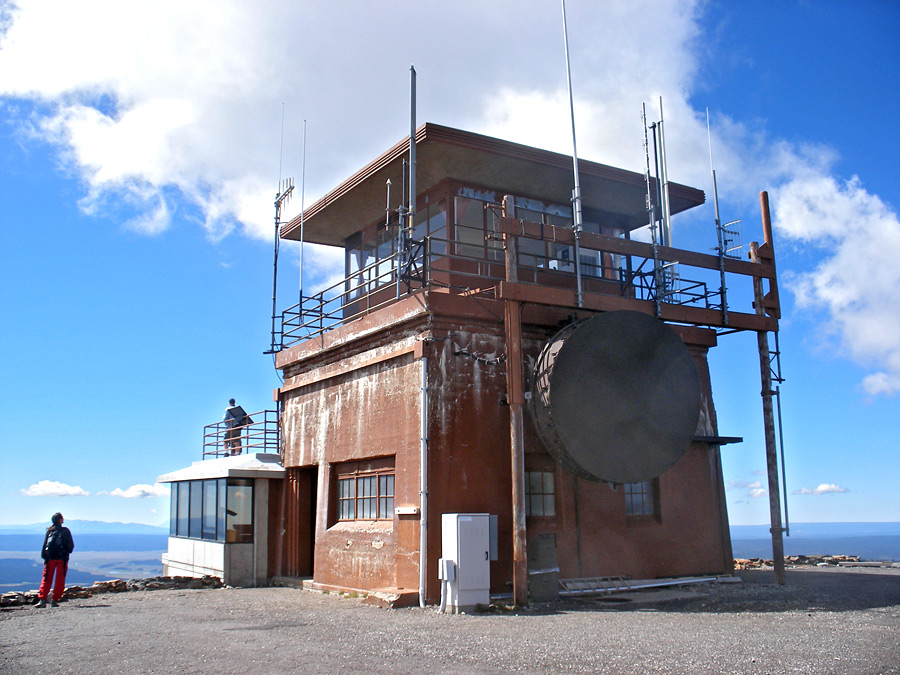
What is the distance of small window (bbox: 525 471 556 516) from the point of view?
14547 mm

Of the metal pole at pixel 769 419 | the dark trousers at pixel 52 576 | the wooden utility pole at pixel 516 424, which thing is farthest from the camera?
the metal pole at pixel 769 419

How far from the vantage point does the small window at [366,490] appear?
48.7 ft

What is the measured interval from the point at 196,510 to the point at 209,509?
101 centimetres

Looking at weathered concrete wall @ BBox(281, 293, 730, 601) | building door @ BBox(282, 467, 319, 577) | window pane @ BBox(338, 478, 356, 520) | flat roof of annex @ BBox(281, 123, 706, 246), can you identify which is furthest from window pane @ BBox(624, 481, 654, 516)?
building door @ BBox(282, 467, 319, 577)

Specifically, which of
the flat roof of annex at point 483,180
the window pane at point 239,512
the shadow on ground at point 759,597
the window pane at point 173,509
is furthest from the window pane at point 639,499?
the window pane at point 173,509

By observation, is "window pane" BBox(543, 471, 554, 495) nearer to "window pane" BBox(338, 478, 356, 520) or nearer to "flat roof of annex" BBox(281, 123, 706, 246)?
"window pane" BBox(338, 478, 356, 520)

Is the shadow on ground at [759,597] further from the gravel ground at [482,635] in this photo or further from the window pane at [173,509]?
the window pane at [173,509]

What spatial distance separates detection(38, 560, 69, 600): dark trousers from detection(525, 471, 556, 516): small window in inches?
330

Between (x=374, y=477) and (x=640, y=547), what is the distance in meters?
5.33

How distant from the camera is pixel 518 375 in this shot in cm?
1317

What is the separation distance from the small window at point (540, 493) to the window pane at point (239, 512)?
730cm

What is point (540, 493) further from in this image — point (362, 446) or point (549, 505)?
A: point (362, 446)

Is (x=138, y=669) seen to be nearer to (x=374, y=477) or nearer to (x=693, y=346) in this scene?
(x=374, y=477)

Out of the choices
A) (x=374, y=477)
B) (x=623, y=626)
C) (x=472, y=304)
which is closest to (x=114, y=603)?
(x=374, y=477)
